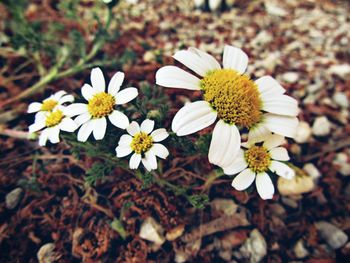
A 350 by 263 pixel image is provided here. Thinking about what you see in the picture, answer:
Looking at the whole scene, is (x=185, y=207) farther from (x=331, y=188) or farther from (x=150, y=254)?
(x=331, y=188)

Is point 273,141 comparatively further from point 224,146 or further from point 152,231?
point 152,231

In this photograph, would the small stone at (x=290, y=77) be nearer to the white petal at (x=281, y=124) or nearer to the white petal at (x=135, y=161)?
the white petal at (x=281, y=124)

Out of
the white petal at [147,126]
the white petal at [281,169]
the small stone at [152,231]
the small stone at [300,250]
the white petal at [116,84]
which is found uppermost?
the white petal at [116,84]

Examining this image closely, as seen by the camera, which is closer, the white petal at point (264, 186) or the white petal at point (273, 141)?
the white petal at point (264, 186)

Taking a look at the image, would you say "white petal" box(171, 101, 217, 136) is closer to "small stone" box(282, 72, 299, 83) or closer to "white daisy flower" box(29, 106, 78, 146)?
"white daisy flower" box(29, 106, 78, 146)

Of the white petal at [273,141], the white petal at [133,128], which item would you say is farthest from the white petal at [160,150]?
the white petal at [273,141]
